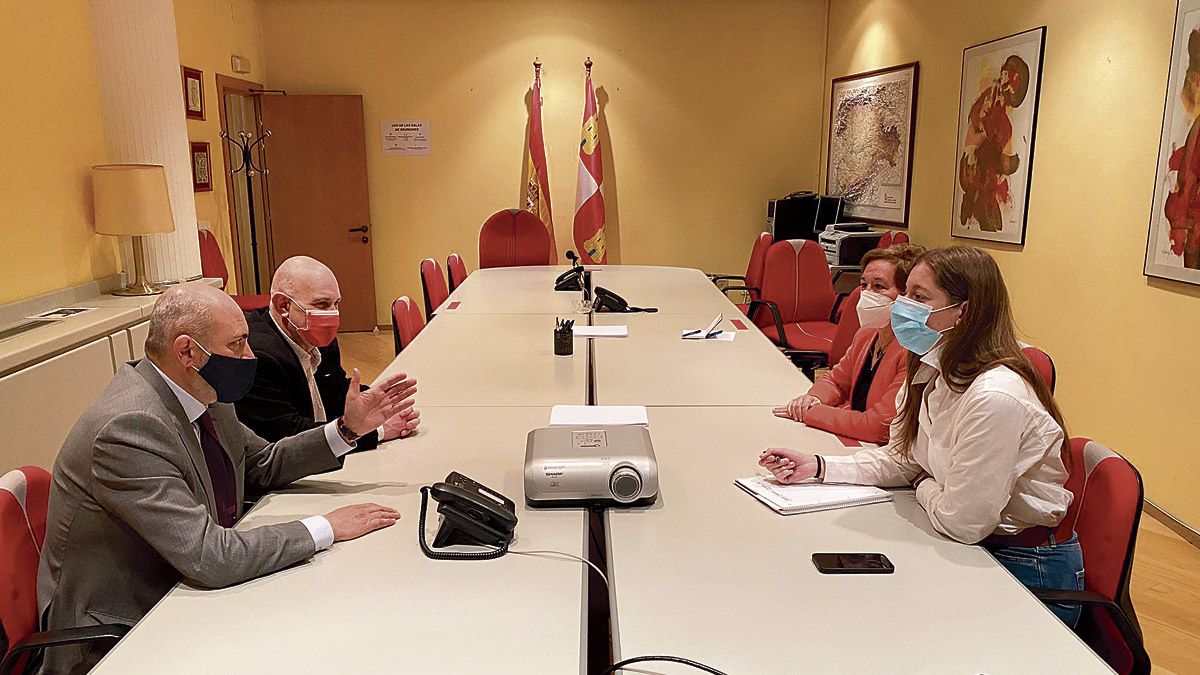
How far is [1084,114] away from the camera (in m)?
4.00

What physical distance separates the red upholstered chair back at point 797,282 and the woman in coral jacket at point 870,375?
6.82 feet

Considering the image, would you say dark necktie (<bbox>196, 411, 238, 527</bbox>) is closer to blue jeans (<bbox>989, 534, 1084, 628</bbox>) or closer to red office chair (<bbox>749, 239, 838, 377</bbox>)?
blue jeans (<bbox>989, 534, 1084, 628</bbox>)

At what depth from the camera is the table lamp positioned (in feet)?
12.7

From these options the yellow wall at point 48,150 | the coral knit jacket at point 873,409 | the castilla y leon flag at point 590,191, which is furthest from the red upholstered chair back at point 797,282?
Result: the yellow wall at point 48,150

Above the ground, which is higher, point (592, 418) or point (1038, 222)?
point (1038, 222)

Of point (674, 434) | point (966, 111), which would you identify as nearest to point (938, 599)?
point (674, 434)

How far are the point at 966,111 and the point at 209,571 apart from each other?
16.3 feet

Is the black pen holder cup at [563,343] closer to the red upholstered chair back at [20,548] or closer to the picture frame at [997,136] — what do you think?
the red upholstered chair back at [20,548]

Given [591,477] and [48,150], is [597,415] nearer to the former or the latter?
[591,477]

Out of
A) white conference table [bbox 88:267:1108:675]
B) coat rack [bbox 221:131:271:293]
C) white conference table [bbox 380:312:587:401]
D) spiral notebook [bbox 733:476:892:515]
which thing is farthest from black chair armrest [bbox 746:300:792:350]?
coat rack [bbox 221:131:271:293]

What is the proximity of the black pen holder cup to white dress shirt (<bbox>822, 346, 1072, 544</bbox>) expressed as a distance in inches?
65.9

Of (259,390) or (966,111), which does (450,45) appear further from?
(259,390)

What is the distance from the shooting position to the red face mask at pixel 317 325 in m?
2.43

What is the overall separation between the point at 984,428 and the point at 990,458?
0.20 feet
